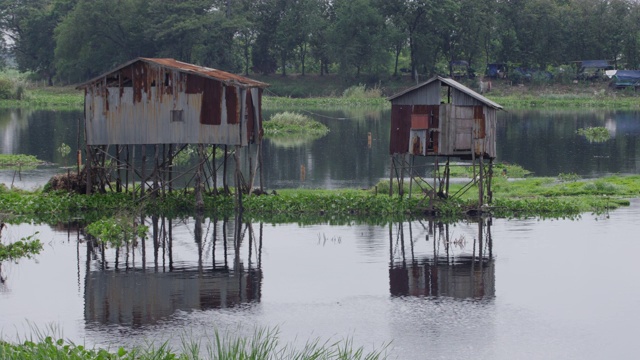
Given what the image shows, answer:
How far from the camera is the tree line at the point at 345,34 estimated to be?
125688 millimetres

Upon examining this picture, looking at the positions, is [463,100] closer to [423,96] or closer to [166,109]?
[423,96]

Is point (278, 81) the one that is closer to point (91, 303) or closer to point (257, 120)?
point (257, 120)

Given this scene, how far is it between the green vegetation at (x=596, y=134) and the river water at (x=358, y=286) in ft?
122

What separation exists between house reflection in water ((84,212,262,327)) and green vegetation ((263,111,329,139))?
4504cm

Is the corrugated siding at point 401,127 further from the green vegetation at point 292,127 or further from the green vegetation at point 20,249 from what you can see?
the green vegetation at point 292,127

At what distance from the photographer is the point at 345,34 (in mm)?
128750

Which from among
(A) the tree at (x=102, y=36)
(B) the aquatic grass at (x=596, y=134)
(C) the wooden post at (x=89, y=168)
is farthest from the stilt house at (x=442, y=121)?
(A) the tree at (x=102, y=36)

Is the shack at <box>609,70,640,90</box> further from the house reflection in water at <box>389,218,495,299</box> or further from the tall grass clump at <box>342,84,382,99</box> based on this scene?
the house reflection in water at <box>389,218,495,299</box>

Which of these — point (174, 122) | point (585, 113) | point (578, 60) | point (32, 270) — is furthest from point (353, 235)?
point (578, 60)

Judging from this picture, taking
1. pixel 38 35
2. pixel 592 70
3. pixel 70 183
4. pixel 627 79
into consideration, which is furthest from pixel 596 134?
pixel 38 35

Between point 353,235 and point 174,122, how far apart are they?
937cm

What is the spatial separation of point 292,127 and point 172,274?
5619 centimetres

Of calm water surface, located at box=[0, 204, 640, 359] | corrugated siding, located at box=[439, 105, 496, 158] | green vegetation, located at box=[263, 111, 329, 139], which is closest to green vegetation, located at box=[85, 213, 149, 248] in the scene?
calm water surface, located at box=[0, 204, 640, 359]

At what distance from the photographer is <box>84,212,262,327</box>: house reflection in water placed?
105 ft
